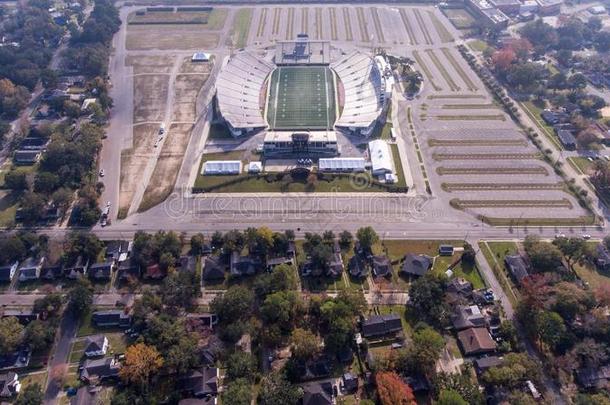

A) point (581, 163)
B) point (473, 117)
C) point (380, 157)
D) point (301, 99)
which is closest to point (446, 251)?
point (380, 157)

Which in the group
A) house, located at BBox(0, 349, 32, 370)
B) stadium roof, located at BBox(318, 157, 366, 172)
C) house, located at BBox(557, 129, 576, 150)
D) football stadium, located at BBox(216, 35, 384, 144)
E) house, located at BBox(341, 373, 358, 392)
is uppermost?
football stadium, located at BBox(216, 35, 384, 144)

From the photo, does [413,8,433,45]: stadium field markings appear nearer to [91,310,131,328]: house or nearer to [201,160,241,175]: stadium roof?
[201,160,241,175]: stadium roof

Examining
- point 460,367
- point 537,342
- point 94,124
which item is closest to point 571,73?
A: point 537,342

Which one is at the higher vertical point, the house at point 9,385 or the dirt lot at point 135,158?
the dirt lot at point 135,158

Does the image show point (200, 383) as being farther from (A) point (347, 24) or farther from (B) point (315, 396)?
(A) point (347, 24)

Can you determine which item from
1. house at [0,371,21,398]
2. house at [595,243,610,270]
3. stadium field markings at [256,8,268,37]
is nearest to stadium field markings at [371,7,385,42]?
stadium field markings at [256,8,268,37]

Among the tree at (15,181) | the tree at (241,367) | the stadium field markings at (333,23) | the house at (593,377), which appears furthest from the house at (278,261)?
the stadium field markings at (333,23)

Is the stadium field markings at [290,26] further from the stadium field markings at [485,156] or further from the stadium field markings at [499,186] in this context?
the stadium field markings at [499,186]
